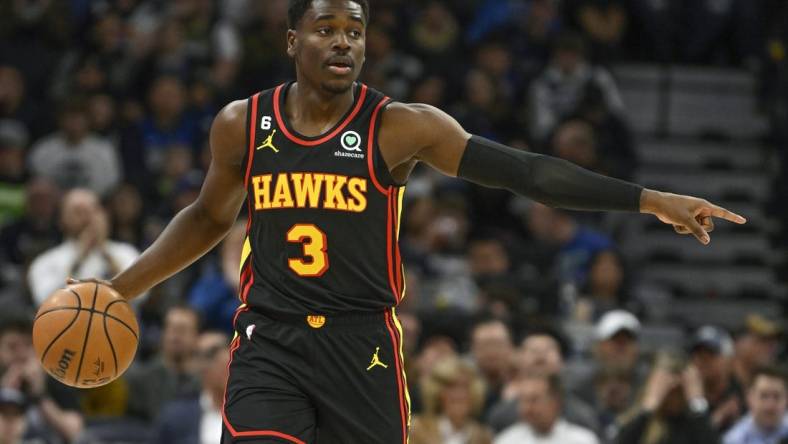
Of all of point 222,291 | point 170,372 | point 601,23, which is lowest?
point 170,372

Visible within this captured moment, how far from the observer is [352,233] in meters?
5.42

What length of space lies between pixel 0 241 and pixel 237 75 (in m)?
3.51

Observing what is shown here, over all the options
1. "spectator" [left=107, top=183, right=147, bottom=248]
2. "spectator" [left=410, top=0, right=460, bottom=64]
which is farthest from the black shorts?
"spectator" [left=410, top=0, right=460, bottom=64]

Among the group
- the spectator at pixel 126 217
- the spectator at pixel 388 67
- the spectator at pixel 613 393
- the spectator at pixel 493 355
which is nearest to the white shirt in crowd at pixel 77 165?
the spectator at pixel 126 217

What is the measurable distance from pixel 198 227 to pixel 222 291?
18.3ft

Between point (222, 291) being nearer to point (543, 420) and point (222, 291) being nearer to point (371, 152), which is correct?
point (543, 420)

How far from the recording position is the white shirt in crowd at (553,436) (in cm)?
992

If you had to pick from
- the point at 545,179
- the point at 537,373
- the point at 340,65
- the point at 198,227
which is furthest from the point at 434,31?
the point at 545,179

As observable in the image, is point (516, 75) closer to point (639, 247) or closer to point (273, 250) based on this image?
point (639, 247)

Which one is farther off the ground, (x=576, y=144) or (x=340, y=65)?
(x=340, y=65)

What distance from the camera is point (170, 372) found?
10.5m

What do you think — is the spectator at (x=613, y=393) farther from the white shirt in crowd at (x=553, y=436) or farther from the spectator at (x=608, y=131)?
the spectator at (x=608, y=131)

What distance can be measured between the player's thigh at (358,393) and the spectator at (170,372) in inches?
191

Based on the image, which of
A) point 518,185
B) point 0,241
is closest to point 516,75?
point 0,241
